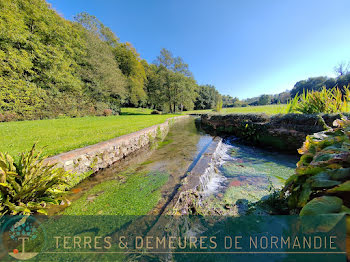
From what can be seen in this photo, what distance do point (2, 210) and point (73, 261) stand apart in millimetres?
1141

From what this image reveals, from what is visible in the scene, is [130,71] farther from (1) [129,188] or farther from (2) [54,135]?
(1) [129,188]

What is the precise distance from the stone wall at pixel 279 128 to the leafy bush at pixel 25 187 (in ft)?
17.8

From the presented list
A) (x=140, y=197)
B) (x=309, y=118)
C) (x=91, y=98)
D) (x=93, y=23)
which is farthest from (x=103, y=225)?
(x=93, y=23)

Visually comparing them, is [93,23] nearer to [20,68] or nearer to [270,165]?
[20,68]

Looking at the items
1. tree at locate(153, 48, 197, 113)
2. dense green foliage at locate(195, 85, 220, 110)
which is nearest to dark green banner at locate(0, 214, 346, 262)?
tree at locate(153, 48, 197, 113)

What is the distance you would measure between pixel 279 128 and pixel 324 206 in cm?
558

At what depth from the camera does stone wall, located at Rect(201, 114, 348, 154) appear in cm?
416

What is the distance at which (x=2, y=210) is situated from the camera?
1.56m

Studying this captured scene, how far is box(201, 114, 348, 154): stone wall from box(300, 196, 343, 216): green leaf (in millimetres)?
3598

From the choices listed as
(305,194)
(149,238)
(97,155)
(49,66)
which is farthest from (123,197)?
(49,66)

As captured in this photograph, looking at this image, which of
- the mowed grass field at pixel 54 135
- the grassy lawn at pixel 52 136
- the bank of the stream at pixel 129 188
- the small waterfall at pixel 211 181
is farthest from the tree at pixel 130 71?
the small waterfall at pixel 211 181

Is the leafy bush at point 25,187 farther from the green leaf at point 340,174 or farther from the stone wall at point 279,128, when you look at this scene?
the stone wall at point 279,128

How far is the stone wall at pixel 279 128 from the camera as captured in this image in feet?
13.6

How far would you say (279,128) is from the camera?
203 inches
